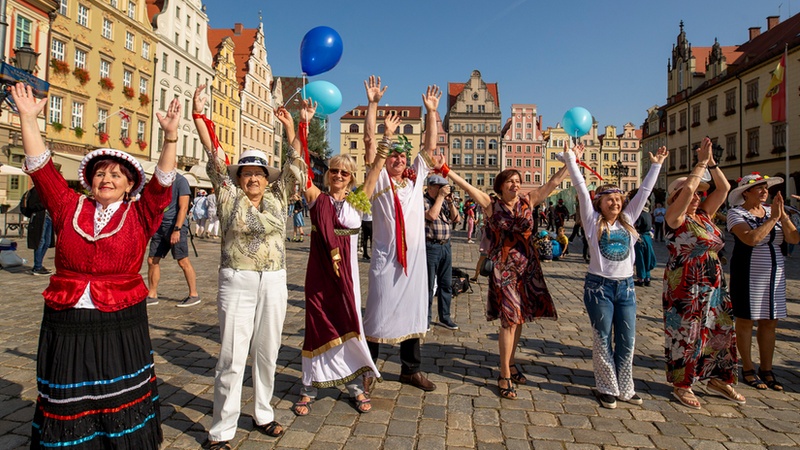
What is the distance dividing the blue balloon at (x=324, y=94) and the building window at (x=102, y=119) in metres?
31.3

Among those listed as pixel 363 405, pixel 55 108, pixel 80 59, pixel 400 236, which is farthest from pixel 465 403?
pixel 80 59

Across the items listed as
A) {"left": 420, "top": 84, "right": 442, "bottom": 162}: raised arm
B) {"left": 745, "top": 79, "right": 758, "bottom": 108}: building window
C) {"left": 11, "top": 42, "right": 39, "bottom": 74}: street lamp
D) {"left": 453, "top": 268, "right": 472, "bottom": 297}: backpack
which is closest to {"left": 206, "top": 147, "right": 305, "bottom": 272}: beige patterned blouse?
{"left": 420, "top": 84, "right": 442, "bottom": 162}: raised arm

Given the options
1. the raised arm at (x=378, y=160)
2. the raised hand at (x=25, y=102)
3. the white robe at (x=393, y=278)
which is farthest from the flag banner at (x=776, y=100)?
the raised hand at (x=25, y=102)

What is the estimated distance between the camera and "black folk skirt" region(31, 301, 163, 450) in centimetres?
228

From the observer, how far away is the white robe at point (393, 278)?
3.95 metres

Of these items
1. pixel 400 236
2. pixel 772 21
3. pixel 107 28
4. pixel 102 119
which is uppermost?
pixel 772 21

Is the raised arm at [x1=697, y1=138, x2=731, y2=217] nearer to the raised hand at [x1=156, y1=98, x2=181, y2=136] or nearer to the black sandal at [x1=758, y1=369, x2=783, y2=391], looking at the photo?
the black sandal at [x1=758, y1=369, x2=783, y2=391]

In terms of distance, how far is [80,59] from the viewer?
97.6 ft

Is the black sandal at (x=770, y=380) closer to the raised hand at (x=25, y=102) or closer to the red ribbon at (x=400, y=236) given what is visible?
the red ribbon at (x=400, y=236)

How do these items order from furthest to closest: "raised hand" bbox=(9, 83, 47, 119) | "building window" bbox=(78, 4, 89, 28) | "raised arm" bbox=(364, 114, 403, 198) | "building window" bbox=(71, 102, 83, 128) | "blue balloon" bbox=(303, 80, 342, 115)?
"building window" bbox=(78, 4, 89, 28), "building window" bbox=(71, 102, 83, 128), "blue balloon" bbox=(303, 80, 342, 115), "raised arm" bbox=(364, 114, 403, 198), "raised hand" bbox=(9, 83, 47, 119)

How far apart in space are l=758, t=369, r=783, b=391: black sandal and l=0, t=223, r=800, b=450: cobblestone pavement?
0.10 metres

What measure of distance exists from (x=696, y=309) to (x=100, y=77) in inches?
1440

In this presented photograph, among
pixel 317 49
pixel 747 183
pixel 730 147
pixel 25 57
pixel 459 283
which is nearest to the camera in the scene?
pixel 747 183

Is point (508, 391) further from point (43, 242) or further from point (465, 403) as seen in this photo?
point (43, 242)
